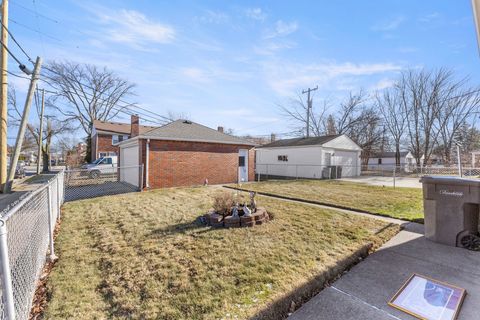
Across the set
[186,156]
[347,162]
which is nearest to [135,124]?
[186,156]

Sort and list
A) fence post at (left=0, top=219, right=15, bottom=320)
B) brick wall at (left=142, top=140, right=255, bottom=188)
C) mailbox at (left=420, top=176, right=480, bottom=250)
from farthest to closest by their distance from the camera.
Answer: brick wall at (left=142, top=140, right=255, bottom=188), mailbox at (left=420, top=176, right=480, bottom=250), fence post at (left=0, top=219, right=15, bottom=320)

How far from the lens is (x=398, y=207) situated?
7.28 metres

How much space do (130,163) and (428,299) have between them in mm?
14005

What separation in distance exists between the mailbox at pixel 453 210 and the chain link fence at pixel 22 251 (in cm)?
601

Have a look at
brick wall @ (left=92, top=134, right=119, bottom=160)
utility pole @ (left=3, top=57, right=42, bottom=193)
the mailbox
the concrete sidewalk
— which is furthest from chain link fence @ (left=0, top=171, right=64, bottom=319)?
brick wall @ (left=92, top=134, right=119, bottom=160)

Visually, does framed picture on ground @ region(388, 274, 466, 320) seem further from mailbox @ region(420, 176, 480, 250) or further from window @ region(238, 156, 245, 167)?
window @ region(238, 156, 245, 167)

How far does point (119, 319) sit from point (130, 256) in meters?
1.48

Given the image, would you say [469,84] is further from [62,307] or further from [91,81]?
[91,81]

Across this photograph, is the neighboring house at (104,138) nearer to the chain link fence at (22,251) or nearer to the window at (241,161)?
the window at (241,161)

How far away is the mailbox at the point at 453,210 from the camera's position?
3979 mm

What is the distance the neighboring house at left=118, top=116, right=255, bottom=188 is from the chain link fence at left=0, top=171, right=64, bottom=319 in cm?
694

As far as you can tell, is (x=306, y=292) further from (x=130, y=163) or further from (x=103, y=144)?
(x=103, y=144)

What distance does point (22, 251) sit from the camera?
9.23 ft

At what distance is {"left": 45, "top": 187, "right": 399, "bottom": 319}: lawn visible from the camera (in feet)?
8.39
